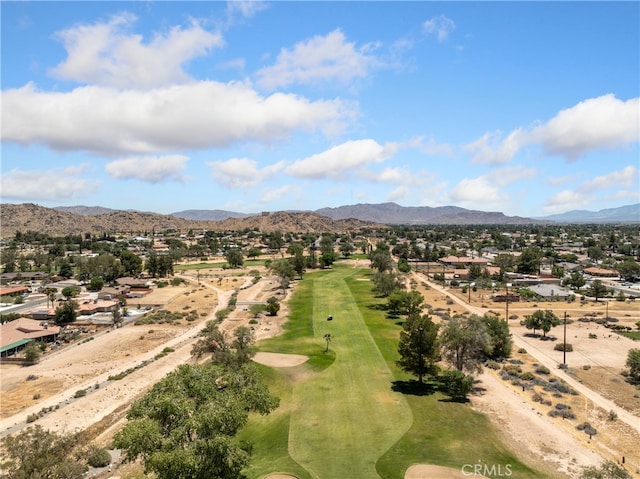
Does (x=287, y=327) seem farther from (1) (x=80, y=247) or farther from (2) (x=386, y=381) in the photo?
(1) (x=80, y=247)

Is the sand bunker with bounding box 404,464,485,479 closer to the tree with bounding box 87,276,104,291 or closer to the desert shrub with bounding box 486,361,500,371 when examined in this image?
the desert shrub with bounding box 486,361,500,371

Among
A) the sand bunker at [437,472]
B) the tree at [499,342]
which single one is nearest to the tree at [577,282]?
the tree at [499,342]

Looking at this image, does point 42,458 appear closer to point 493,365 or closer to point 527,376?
point 527,376

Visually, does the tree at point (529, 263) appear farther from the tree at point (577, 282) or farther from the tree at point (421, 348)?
A: the tree at point (421, 348)

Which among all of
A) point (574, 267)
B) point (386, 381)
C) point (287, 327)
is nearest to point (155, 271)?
point (287, 327)

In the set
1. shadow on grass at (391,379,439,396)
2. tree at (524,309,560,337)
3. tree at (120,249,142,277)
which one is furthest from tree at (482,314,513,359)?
tree at (120,249,142,277)
